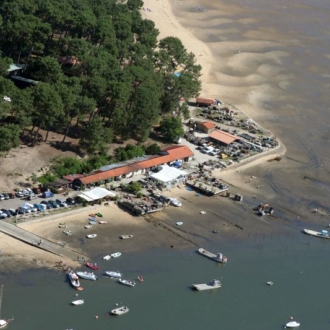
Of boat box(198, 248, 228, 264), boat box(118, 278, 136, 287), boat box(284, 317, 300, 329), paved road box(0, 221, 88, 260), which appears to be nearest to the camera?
boat box(284, 317, 300, 329)

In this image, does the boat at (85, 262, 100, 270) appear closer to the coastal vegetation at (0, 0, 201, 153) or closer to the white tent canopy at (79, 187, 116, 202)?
the white tent canopy at (79, 187, 116, 202)

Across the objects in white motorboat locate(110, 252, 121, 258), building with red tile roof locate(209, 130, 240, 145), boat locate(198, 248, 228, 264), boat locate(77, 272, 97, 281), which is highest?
building with red tile roof locate(209, 130, 240, 145)

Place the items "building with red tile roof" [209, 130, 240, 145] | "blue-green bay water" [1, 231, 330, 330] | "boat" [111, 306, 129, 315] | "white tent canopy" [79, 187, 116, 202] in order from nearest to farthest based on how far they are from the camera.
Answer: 1. "blue-green bay water" [1, 231, 330, 330]
2. "boat" [111, 306, 129, 315]
3. "white tent canopy" [79, 187, 116, 202]
4. "building with red tile roof" [209, 130, 240, 145]

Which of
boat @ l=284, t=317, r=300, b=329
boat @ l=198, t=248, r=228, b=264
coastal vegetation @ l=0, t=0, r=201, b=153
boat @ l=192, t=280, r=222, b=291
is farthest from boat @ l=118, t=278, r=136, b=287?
coastal vegetation @ l=0, t=0, r=201, b=153

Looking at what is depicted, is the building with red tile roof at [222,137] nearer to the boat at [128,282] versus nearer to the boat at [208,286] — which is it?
the boat at [208,286]

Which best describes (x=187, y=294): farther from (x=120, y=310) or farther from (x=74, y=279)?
(x=74, y=279)

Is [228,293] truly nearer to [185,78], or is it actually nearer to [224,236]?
[224,236]

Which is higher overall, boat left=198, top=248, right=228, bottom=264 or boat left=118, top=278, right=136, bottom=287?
boat left=198, top=248, right=228, bottom=264
